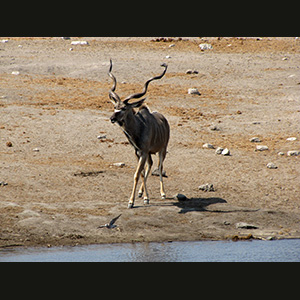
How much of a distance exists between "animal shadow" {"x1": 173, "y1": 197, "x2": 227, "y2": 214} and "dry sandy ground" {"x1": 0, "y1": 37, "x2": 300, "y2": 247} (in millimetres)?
34

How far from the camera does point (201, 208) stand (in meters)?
12.4

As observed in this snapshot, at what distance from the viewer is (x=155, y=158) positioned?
1633cm

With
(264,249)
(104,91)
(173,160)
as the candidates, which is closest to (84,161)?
(173,160)

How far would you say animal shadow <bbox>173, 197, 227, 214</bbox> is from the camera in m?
12.3

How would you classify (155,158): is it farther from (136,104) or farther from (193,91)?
(193,91)

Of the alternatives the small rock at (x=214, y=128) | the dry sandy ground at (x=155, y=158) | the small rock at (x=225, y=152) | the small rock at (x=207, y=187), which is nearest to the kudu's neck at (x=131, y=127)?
the dry sandy ground at (x=155, y=158)

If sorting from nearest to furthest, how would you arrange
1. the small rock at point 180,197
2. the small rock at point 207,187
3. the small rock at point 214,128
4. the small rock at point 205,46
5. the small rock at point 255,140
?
the small rock at point 180,197, the small rock at point 207,187, the small rock at point 255,140, the small rock at point 214,128, the small rock at point 205,46

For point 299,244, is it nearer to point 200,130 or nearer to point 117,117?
point 117,117

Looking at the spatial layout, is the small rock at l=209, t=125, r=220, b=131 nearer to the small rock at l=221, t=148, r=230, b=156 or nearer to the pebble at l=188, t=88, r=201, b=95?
the small rock at l=221, t=148, r=230, b=156

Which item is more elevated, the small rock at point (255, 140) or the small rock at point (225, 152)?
the small rock at point (255, 140)

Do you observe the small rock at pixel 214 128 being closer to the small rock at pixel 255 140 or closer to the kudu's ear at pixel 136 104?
the small rock at pixel 255 140

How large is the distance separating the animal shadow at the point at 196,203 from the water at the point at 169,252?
4.64 feet

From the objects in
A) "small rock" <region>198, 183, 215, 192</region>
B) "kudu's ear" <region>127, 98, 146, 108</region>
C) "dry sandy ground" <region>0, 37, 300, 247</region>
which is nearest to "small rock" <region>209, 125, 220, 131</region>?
"dry sandy ground" <region>0, 37, 300, 247</region>

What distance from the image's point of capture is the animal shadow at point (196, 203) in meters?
12.3
